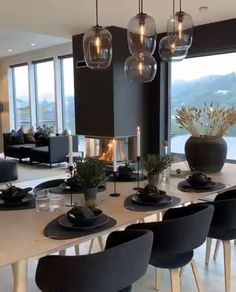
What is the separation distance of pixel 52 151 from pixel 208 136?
5533 millimetres

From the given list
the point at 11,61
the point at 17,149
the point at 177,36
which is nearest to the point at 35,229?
the point at 177,36

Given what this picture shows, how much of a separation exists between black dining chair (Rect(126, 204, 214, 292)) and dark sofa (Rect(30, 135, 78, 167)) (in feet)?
20.9

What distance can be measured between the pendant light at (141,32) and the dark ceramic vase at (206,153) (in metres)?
0.97

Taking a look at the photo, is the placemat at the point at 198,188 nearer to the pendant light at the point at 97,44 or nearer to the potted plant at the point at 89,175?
the potted plant at the point at 89,175

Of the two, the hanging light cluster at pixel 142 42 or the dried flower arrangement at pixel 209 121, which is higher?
the hanging light cluster at pixel 142 42

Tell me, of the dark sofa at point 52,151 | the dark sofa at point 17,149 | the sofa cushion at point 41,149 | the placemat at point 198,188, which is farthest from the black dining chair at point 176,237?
the dark sofa at point 17,149

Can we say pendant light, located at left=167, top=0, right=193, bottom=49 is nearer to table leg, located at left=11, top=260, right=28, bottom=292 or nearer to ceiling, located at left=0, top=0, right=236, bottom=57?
ceiling, located at left=0, top=0, right=236, bottom=57

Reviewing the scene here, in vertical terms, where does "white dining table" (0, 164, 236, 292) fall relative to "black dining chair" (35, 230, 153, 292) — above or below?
above

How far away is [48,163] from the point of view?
27.1 feet

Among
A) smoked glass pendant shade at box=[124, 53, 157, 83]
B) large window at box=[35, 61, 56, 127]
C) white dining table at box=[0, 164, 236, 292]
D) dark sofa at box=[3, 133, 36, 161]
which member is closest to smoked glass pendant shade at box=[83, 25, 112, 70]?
smoked glass pendant shade at box=[124, 53, 157, 83]

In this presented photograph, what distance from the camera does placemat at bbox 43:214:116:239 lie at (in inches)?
67.9

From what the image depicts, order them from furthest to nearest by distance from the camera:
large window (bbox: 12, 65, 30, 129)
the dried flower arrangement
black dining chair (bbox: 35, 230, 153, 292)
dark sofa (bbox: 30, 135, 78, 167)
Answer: large window (bbox: 12, 65, 30, 129) → dark sofa (bbox: 30, 135, 78, 167) → the dried flower arrangement → black dining chair (bbox: 35, 230, 153, 292)

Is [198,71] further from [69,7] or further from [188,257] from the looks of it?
[188,257]

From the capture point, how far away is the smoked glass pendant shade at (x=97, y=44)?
2754 mm
